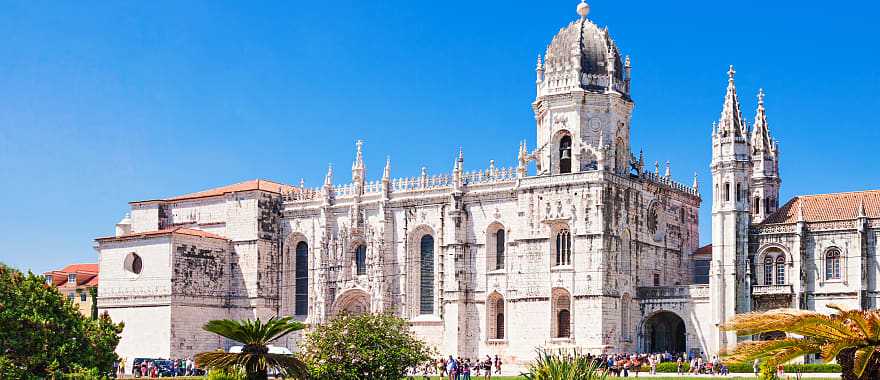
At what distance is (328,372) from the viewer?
3850 centimetres

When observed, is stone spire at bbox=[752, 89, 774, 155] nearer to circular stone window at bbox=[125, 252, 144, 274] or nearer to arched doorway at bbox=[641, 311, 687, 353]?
arched doorway at bbox=[641, 311, 687, 353]

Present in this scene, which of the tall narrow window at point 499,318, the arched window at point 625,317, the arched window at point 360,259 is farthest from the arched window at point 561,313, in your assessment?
the arched window at point 360,259

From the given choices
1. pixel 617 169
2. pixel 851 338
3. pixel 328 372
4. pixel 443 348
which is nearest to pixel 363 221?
pixel 443 348

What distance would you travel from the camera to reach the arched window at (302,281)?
73875mm

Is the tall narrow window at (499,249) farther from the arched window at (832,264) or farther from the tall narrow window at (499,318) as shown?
the arched window at (832,264)

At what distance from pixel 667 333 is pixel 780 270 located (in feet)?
25.6

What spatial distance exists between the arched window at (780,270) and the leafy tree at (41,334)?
35.7 metres

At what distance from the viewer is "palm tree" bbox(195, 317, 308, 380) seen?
36.2m

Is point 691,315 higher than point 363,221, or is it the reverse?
point 363,221

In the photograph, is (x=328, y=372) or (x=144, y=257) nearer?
(x=328, y=372)

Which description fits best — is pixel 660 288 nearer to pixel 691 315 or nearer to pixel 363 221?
pixel 691 315

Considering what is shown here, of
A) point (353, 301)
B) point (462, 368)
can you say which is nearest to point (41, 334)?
point (462, 368)

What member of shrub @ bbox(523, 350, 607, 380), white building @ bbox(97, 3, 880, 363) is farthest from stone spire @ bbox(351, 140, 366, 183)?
shrub @ bbox(523, 350, 607, 380)

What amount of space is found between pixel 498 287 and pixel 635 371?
1025 centimetres
